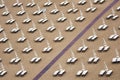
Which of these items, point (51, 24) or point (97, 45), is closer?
point (97, 45)

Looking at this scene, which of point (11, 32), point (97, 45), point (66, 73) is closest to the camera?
point (66, 73)

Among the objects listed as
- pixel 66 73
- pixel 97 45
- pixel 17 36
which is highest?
pixel 17 36

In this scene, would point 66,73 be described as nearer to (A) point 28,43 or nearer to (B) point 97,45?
(B) point 97,45

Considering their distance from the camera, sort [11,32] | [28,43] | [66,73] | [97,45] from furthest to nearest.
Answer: [11,32] < [28,43] < [97,45] < [66,73]

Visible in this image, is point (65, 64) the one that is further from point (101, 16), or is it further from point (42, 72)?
point (101, 16)

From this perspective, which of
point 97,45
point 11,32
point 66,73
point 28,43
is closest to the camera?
point 66,73

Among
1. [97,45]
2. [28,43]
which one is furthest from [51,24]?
[97,45]

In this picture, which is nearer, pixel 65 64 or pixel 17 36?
pixel 65 64

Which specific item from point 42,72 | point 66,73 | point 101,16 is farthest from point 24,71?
point 101,16

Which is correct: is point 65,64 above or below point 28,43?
below
